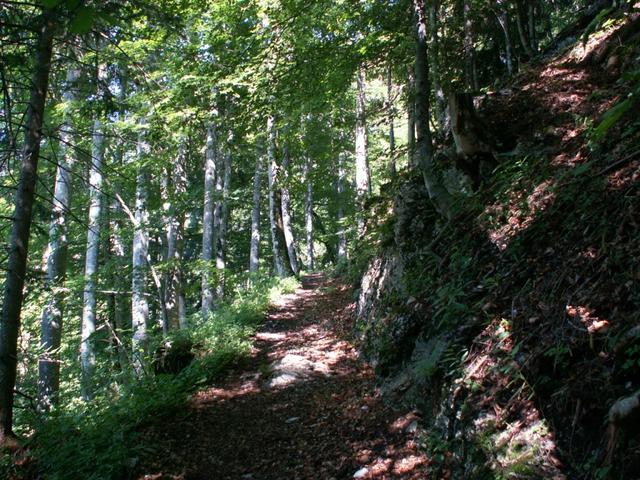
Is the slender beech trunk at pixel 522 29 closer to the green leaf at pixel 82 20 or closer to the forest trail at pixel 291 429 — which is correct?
the forest trail at pixel 291 429

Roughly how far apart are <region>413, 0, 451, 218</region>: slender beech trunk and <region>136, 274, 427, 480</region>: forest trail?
9.62ft

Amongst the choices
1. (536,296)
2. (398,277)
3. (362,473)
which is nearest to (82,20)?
(536,296)

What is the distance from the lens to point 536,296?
3.84 meters

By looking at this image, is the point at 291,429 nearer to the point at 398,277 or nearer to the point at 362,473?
the point at 362,473

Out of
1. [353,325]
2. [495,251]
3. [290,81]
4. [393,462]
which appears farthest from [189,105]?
[393,462]

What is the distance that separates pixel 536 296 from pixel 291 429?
3.54m

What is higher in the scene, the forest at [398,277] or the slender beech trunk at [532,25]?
the slender beech trunk at [532,25]

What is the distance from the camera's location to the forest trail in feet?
15.0

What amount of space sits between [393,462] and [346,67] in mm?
7143

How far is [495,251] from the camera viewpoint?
5.05 metres

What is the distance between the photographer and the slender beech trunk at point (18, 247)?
482 centimetres

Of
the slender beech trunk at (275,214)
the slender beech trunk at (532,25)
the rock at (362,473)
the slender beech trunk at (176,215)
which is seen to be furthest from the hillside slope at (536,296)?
the slender beech trunk at (275,214)

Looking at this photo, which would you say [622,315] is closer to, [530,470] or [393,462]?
[530,470]

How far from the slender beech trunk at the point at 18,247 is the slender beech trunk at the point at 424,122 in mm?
4923
